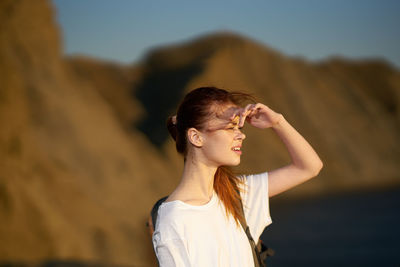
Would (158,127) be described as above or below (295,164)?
below

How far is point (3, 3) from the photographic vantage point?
824 inches

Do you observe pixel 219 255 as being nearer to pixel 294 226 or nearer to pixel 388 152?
pixel 294 226

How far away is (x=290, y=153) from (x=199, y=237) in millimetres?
566

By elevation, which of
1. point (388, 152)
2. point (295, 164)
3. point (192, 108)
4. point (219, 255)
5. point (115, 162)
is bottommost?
point (388, 152)

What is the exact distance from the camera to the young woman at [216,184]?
5.89 feet

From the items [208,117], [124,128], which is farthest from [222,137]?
[124,128]

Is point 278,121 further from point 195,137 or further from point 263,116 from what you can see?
point 195,137

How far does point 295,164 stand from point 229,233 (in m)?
0.46

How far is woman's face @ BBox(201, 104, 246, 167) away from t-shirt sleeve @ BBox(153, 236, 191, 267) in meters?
0.37

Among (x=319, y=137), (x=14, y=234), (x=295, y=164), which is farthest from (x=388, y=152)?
(x=295, y=164)

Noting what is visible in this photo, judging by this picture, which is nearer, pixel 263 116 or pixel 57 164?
pixel 263 116

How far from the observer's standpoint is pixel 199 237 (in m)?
1.81

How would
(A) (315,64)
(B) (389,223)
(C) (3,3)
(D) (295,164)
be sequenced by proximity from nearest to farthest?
(D) (295,164) → (C) (3,3) → (B) (389,223) → (A) (315,64)

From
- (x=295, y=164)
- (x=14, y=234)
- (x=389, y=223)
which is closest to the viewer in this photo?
(x=295, y=164)
